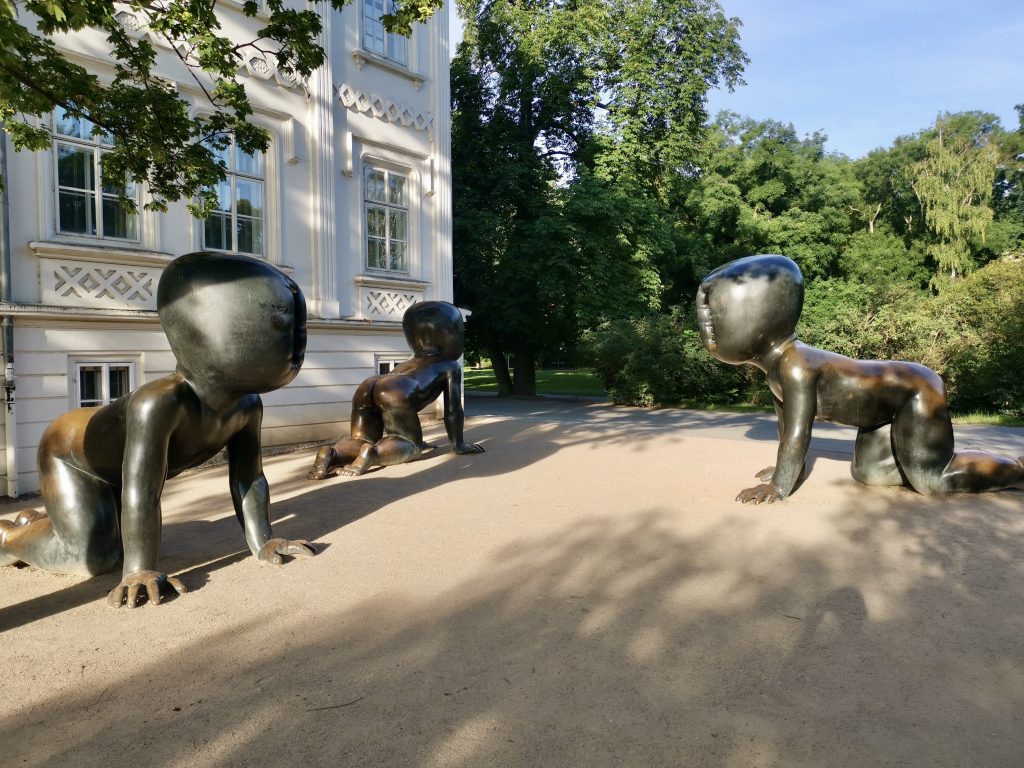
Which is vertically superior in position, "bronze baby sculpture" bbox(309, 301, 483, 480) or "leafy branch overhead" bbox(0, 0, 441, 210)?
"leafy branch overhead" bbox(0, 0, 441, 210)

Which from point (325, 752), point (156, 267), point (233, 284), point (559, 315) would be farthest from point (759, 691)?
point (559, 315)

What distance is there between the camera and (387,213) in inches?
500

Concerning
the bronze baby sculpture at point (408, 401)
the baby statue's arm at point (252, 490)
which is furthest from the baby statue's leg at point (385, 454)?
the baby statue's arm at point (252, 490)

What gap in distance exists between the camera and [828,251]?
27578 mm

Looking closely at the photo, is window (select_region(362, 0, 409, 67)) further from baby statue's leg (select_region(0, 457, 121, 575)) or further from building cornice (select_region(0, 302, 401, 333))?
baby statue's leg (select_region(0, 457, 121, 575))

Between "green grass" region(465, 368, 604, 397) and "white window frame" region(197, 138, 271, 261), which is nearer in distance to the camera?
"white window frame" region(197, 138, 271, 261)

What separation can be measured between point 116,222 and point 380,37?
21.2 ft

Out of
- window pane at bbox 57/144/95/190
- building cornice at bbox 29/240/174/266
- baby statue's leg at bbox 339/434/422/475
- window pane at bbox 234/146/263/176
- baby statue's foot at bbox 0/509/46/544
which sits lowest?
baby statue's leg at bbox 339/434/422/475

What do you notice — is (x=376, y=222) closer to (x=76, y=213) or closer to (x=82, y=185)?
(x=82, y=185)

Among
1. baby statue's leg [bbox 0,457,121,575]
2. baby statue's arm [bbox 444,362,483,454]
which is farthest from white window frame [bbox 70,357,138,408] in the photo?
baby statue's leg [bbox 0,457,121,575]

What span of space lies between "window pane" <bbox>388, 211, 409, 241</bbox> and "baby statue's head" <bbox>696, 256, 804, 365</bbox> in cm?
833

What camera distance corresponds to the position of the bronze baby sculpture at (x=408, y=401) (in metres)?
7.64

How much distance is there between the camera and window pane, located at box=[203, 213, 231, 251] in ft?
32.0

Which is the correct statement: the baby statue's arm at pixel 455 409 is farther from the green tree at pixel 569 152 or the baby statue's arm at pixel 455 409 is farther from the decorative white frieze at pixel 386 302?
the green tree at pixel 569 152
